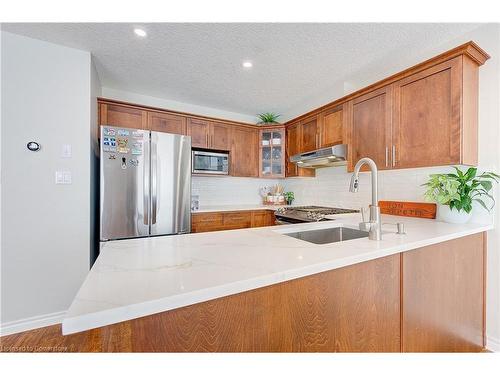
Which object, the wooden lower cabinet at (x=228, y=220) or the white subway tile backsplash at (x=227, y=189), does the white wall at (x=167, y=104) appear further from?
the wooden lower cabinet at (x=228, y=220)

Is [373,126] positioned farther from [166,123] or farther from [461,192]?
[166,123]

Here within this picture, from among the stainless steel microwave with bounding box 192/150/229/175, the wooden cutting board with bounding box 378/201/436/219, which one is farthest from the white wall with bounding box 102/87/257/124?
the wooden cutting board with bounding box 378/201/436/219

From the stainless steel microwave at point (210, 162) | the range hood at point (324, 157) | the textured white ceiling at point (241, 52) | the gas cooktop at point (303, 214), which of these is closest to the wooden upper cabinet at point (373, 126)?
the range hood at point (324, 157)

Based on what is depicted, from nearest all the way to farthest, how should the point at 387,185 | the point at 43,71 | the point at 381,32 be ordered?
the point at 381,32 → the point at 43,71 → the point at 387,185

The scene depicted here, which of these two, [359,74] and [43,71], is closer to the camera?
[43,71]

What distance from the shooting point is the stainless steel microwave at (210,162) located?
299 centimetres

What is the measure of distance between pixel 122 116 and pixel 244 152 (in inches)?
65.4

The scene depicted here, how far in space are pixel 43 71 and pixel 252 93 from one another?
2.14 metres

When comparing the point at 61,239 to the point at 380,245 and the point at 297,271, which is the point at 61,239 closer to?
the point at 297,271

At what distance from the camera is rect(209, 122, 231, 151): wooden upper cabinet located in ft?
10.3

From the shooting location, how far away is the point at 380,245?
39.8 inches

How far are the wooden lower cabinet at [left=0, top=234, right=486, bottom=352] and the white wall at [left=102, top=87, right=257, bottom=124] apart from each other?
113 inches

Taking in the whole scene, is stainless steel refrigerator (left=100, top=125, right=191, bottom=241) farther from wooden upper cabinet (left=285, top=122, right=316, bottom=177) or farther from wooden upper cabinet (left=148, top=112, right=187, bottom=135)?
wooden upper cabinet (left=285, top=122, right=316, bottom=177)
